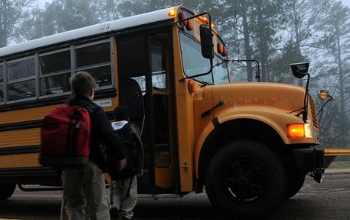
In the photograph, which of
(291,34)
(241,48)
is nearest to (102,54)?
(241,48)

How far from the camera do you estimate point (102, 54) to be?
5656 mm

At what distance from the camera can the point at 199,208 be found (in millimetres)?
6148

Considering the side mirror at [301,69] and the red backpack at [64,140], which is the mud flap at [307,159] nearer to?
the side mirror at [301,69]

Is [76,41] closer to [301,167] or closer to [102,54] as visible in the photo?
[102,54]

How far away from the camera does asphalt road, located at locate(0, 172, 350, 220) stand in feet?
17.0

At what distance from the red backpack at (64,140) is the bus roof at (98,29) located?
2.46 m

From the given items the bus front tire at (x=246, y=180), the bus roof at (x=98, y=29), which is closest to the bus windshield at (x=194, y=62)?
the bus roof at (x=98, y=29)

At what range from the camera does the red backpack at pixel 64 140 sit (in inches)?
126

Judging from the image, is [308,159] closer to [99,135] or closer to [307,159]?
[307,159]

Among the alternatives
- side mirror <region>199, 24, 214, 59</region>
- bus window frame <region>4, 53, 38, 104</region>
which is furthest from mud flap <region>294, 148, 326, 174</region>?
bus window frame <region>4, 53, 38, 104</region>

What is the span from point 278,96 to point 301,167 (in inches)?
35.4

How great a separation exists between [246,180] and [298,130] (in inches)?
31.0

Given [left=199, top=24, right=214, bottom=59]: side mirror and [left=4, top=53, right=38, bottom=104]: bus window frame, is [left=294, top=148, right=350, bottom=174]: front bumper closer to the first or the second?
[left=199, top=24, right=214, bottom=59]: side mirror

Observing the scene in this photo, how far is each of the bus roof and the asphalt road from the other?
2.48 meters
